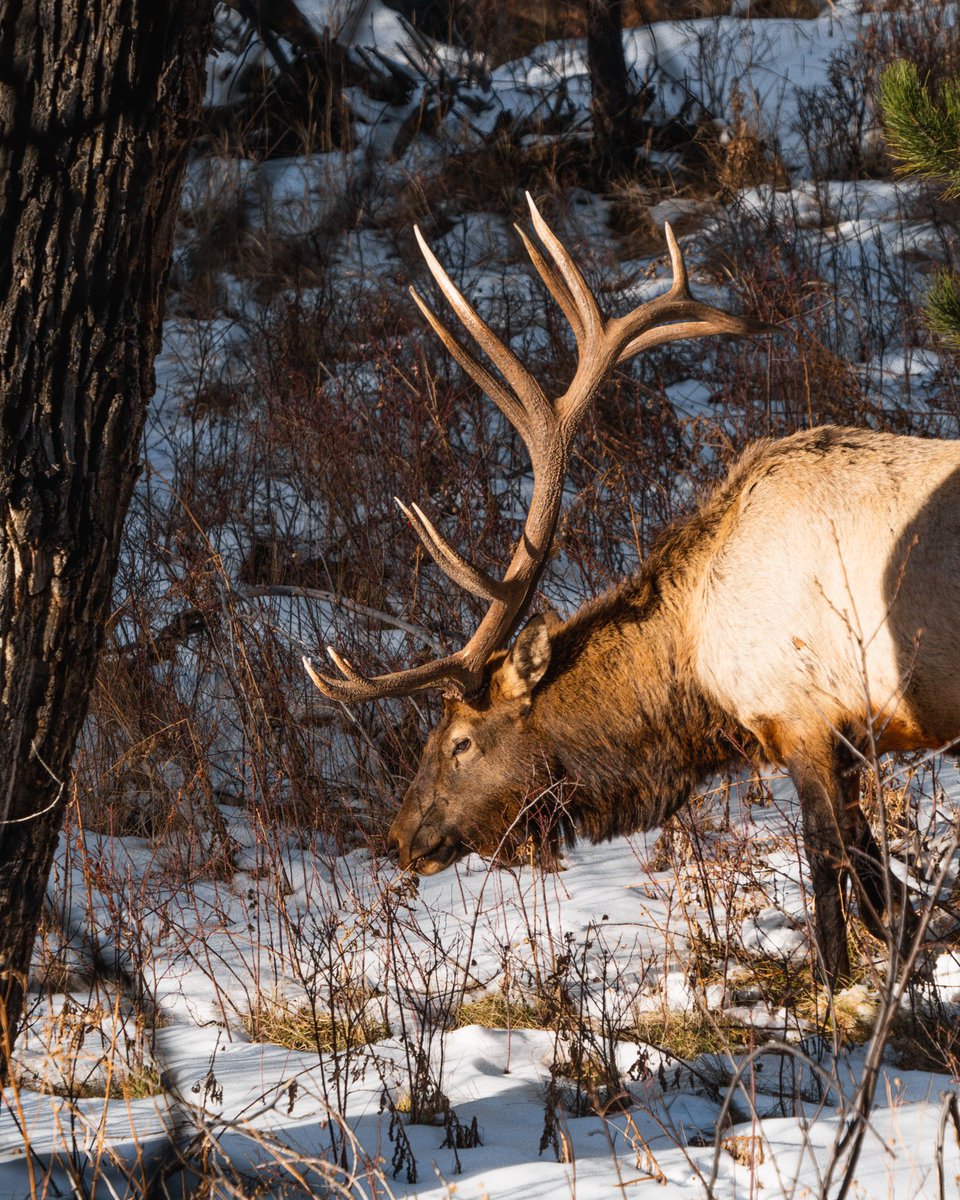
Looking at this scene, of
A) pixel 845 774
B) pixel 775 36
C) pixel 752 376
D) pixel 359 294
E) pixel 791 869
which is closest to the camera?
pixel 845 774

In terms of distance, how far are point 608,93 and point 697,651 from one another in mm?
8754

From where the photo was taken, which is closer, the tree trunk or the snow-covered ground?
the snow-covered ground

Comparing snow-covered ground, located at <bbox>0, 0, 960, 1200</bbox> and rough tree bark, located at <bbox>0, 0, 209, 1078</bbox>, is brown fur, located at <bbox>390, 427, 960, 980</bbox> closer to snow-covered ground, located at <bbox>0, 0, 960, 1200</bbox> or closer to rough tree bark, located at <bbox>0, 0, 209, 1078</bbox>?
snow-covered ground, located at <bbox>0, 0, 960, 1200</bbox>

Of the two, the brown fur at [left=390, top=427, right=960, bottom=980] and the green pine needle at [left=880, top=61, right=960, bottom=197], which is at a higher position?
the green pine needle at [left=880, top=61, right=960, bottom=197]

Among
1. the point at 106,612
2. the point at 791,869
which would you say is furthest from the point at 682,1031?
the point at 106,612

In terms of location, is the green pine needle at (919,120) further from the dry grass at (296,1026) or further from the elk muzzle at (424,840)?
the dry grass at (296,1026)

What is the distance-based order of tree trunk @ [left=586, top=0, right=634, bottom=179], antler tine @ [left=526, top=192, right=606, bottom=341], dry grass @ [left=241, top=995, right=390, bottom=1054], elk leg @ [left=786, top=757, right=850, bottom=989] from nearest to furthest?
dry grass @ [left=241, top=995, right=390, bottom=1054] < elk leg @ [left=786, top=757, right=850, bottom=989] < antler tine @ [left=526, top=192, right=606, bottom=341] < tree trunk @ [left=586, top=0, right=634, bottom=179]

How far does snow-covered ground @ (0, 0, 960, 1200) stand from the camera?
101 inches

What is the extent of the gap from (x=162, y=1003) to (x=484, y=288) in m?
7.07

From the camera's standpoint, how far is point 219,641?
17.7ft

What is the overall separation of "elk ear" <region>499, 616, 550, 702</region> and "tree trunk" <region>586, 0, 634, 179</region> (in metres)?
8.07

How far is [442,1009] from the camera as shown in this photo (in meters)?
3.34

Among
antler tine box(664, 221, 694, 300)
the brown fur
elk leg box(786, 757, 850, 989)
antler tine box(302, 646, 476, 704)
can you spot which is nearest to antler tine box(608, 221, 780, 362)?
antler tine box(664, 221, 694, 300)

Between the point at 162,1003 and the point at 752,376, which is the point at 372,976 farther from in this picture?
the point at 752,376
